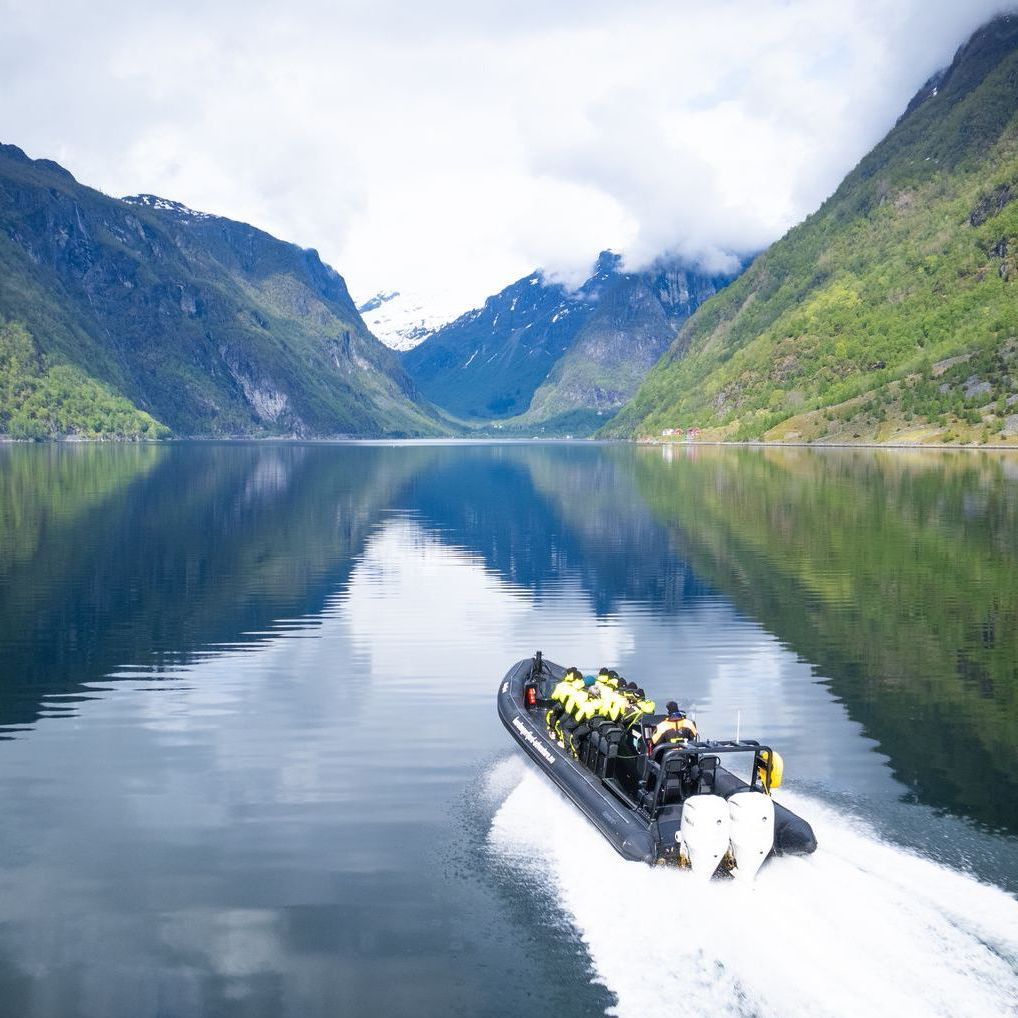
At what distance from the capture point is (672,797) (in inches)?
886

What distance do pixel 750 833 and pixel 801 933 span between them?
2336 mm

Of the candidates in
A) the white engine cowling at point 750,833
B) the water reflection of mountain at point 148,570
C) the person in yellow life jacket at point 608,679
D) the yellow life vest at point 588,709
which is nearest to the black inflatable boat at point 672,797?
the white engine cowling at point 750,833

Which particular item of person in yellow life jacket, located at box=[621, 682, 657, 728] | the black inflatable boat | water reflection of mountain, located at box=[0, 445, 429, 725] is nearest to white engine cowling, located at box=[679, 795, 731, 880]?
the black inflatable boat

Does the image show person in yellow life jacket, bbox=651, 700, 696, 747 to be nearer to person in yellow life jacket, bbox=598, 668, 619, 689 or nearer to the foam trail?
the foam trail

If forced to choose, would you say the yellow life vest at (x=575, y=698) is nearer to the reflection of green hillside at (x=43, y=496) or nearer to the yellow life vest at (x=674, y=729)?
the yellow life vest at (x=674, y=729)

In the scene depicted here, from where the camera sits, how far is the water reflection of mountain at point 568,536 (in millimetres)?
56781

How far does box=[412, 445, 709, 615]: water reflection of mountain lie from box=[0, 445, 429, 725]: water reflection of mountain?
8.86m

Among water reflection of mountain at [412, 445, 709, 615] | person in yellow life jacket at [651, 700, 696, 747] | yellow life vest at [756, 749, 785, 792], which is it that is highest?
person in yellow life jacket at [651, 700, 696, 747]

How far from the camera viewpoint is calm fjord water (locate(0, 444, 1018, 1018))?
17.0 metres

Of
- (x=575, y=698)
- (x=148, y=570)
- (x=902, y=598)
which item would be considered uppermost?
(x=575, y=698)

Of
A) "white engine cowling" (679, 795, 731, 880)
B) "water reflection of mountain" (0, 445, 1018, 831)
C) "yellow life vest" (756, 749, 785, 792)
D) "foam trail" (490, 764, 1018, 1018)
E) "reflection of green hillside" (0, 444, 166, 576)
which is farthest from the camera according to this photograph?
"reflection of green hillside" (0, 444, 166, 576)

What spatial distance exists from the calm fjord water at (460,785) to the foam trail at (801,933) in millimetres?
65

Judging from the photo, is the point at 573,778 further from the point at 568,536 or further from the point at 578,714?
the point at 568,536

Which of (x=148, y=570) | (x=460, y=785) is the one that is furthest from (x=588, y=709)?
(x=148, y=570)
